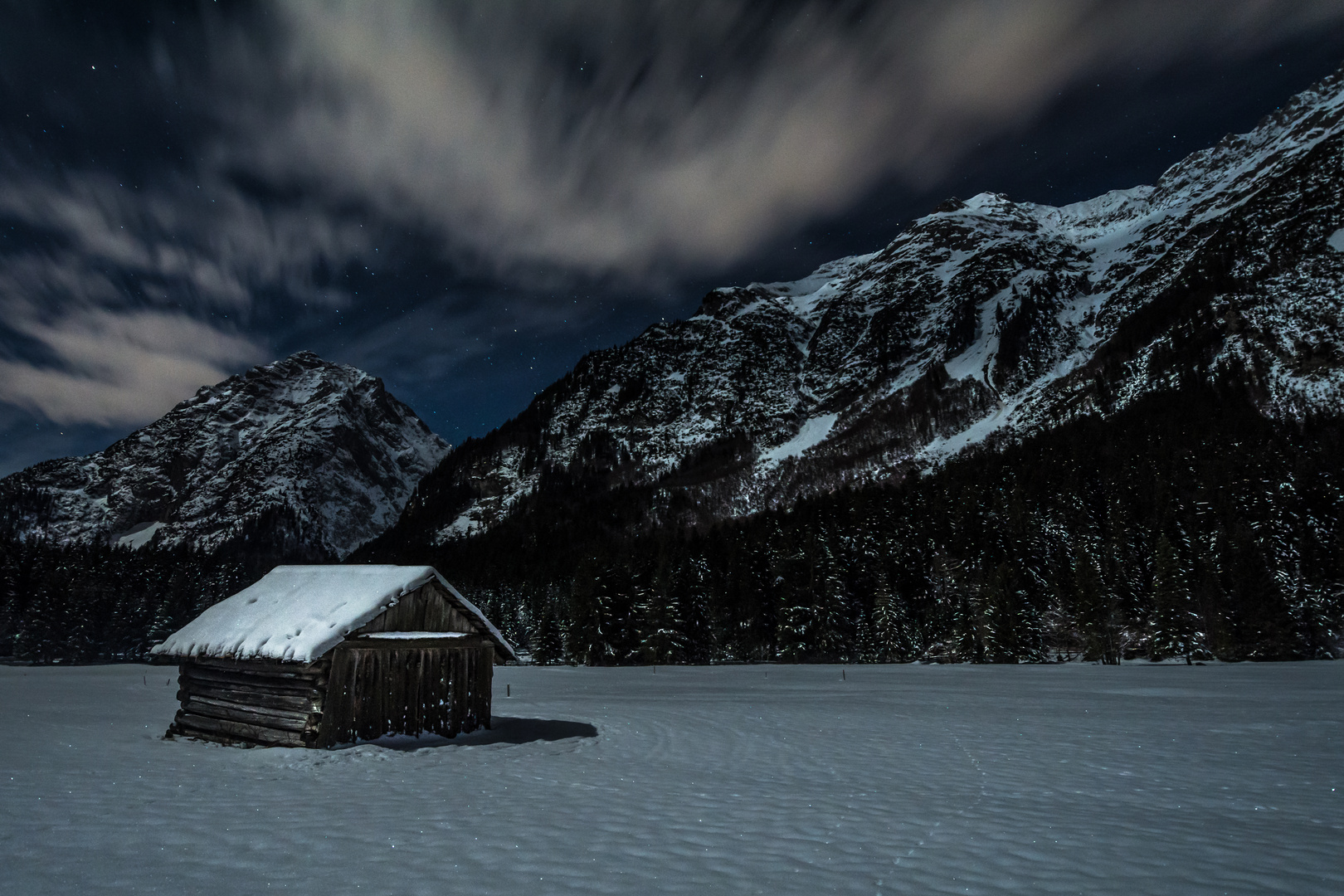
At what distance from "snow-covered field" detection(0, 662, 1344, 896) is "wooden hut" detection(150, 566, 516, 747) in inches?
31.8

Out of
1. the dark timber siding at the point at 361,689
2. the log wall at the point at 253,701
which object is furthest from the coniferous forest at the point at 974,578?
the log wall at the point at 253,701

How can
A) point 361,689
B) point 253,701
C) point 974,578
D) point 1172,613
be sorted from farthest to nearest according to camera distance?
point 974,578 → point 1172,613 → point 253,701 → point 361,689

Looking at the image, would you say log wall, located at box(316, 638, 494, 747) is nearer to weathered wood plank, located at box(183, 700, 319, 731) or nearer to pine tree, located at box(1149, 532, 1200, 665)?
weathered wood plank, located at box(183, 700, 319, 731)

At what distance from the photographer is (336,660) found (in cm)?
1588

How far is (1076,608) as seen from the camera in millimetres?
60969

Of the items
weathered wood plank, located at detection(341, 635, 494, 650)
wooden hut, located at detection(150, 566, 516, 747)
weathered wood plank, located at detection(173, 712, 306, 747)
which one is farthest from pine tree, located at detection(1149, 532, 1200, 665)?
weathered wood plank, located at detection(173, 712, 306, 747)

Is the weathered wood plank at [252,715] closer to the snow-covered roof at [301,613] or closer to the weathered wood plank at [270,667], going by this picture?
the weathered wood plank at [270,667]

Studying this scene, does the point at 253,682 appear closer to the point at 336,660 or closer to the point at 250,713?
the point at 250,713

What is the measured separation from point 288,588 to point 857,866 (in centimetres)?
1626

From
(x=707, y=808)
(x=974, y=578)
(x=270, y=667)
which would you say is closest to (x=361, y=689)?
(x=270, y=667)

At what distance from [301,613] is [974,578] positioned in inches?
2450

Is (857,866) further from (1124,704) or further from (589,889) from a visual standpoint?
(1124,704)

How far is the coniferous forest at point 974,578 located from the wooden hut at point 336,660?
49.3 meters

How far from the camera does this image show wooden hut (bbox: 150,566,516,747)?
15.8 m
